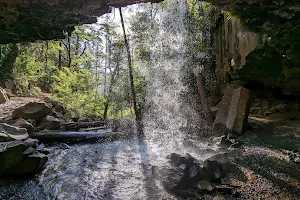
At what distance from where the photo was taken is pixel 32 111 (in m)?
8.23

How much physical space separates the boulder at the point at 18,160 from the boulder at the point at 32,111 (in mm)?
3346

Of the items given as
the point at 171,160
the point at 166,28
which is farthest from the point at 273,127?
the point at 166,28

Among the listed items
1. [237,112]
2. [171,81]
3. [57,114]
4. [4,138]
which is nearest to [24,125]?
[4,138]

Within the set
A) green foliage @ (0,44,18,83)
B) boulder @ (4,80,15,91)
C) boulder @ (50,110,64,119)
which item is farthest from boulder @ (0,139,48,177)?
boulder @ (4,80,15,91)

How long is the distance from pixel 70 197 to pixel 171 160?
2.21 metres

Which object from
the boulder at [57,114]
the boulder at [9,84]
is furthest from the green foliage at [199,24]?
the boulder at [9,84]

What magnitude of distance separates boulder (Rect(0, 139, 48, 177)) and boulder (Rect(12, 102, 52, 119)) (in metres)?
3.35

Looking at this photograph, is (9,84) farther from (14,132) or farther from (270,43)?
(270,43)

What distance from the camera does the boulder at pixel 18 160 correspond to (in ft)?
15.1

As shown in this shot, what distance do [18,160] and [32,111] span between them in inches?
151

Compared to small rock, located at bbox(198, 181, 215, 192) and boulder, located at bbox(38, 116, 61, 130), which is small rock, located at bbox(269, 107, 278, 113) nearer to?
small rock, located at bbox(198, 181, 215, 192)

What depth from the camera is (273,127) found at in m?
6.97

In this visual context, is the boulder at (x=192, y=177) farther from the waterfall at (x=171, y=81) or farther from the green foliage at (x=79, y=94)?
the green foliage at (x=79, y=94)

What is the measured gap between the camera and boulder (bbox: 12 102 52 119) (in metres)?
8.02
